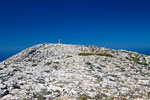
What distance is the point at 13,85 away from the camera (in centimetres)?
1197

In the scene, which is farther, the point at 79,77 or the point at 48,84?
the point at 79,77

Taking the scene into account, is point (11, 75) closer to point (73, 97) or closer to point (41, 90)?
point (41, 90)

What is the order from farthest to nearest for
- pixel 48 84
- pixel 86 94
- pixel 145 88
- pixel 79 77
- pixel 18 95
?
pixel 79 77, pixel 145 88, pixel 48 84, pixel 86 94, pixel 18 95

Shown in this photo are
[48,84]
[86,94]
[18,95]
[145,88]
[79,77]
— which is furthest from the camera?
[79,77]

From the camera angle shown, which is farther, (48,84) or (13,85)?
(48,84)

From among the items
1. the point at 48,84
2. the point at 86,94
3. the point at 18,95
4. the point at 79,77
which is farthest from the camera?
the point at 79,77

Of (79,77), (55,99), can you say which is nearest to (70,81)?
(79,77)

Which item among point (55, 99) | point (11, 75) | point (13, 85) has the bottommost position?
point (55, 99)

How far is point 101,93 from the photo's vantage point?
39.8ft

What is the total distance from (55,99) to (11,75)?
6423 mm

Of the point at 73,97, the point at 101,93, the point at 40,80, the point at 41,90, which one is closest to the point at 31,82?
the point at 40,80

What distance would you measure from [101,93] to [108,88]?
56.5 inches

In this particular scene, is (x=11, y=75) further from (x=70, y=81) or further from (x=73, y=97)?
(x=73, y=97)

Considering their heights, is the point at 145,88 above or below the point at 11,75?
below
